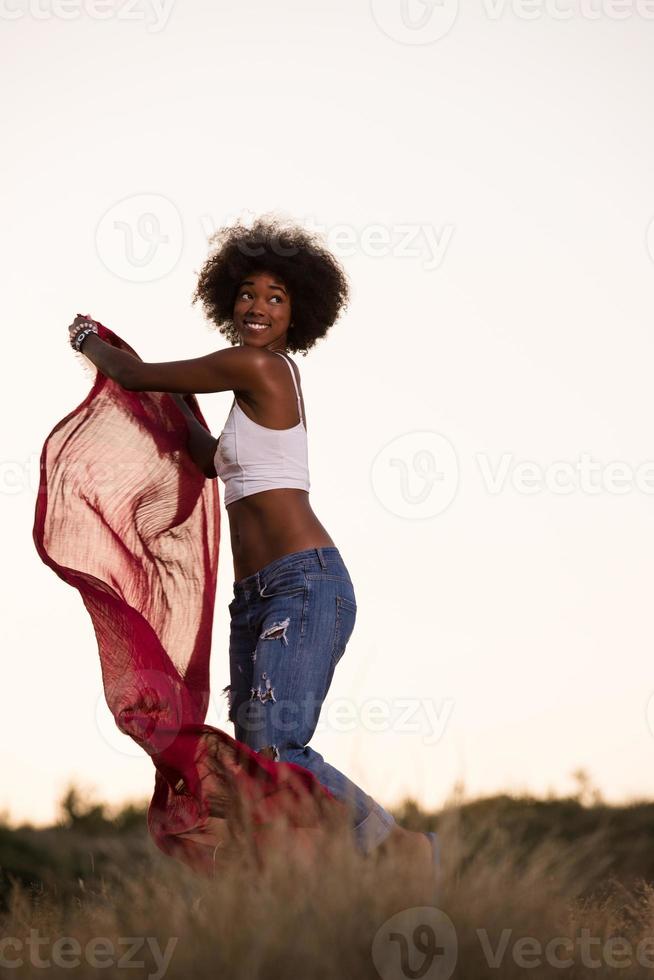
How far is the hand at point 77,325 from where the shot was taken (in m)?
4.95

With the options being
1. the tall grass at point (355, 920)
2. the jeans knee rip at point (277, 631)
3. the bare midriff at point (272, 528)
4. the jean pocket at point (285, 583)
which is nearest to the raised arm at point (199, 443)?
the bare midriff at point (272, 528)

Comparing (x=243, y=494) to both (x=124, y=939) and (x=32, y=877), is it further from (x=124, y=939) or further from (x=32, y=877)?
(x=32, y=877)

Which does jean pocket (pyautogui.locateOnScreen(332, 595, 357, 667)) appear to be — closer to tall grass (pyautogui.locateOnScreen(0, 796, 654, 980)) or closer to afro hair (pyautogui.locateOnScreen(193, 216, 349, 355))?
tall grass (pyautogui.locateOnScreen(0, 796, 654, 980))

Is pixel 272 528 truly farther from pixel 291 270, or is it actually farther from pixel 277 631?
pixel 291 270

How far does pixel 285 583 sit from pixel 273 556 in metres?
0.14

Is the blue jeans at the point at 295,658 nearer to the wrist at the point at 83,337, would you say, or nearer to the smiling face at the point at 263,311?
the smiling face at the point at 263,311

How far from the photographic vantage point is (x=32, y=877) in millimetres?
9789

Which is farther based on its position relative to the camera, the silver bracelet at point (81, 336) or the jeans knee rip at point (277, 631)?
the silver bracelet at point (81, 336)

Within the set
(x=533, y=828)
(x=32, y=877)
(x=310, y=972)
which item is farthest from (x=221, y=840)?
(x=533, y=828)

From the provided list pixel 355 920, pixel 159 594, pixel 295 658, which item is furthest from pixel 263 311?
pixel 355 920

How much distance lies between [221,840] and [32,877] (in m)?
6.55

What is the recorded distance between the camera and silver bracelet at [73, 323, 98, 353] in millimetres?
4906

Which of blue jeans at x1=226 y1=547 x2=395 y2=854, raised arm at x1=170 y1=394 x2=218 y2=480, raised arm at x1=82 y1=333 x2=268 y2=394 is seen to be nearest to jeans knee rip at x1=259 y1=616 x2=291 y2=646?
blue jeans at x1=226 y1=547 x2=395 y2=854

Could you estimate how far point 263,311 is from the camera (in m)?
4.86
